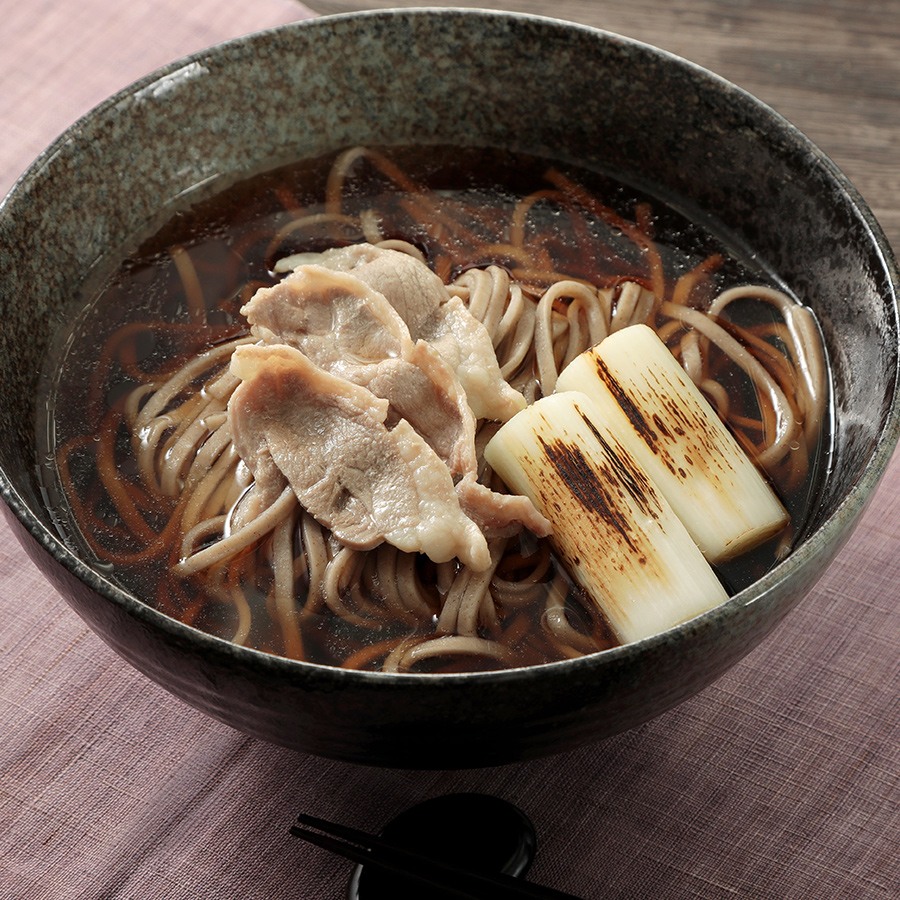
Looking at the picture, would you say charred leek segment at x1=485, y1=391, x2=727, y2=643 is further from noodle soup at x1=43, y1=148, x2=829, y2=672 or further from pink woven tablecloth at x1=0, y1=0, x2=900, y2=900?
pink woven tablecloth at x1=0, y1=0, x2=900, y2=900

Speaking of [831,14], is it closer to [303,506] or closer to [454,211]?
[454,211]

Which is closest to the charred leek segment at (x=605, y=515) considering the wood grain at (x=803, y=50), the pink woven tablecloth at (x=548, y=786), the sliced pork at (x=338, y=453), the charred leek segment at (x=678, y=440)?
the charred leek segment at (x=678, y=440)

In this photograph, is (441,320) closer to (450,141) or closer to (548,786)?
(450,141)

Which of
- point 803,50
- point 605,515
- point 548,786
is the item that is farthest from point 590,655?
point 803,50

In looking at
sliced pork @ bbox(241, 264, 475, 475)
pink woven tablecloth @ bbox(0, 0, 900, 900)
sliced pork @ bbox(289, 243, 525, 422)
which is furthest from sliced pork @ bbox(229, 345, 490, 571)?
pink woven tablecloth @ bbox(0, 0, 900, 900)

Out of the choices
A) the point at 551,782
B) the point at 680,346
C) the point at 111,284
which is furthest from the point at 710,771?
the point at 111,284
